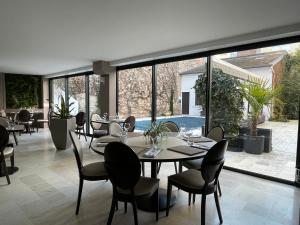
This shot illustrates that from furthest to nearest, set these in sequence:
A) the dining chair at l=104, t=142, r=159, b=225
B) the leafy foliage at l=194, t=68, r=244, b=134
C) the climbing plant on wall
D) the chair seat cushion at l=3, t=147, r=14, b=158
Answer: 1. the climbing plant on wall
2. the leafy foliage at l=194, t=68, r=244, b=134
3. the chair seat cushion at l=3, t=147, r=14, b=158
4. the dining chair at l=104, t=142, r=159, b=225

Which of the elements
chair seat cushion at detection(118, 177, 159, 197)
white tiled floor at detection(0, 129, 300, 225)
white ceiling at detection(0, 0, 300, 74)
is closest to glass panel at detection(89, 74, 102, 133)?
white ceiling at detection(0, 0, 300, 74)

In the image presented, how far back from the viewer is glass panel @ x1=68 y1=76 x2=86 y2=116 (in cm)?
790

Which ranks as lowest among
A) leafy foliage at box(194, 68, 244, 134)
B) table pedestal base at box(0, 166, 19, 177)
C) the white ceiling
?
table pedestal base at box(0, 166, 19, 177)

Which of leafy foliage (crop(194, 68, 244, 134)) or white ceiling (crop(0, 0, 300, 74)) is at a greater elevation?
white ceiling (crop(0, 0, 300, 74))

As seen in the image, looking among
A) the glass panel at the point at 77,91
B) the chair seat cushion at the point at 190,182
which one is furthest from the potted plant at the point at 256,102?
Answer: the glass panel at the point at 77,91

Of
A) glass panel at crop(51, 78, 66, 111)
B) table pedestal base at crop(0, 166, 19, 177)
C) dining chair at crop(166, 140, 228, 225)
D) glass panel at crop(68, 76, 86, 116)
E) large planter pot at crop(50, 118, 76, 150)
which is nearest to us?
dining chair at crop(166, 140, 228, 225)

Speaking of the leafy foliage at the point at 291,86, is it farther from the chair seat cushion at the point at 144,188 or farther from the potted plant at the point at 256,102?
the chair seat cushion at the point at 144,188

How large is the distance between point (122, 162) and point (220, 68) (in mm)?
3113

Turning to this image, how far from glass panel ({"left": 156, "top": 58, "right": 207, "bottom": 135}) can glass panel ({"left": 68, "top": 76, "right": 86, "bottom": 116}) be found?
3.60m

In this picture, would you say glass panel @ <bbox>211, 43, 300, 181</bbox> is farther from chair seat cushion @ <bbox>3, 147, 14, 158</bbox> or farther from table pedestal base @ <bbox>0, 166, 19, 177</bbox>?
table pedestal base @ <bbox>0, 166, 19, 177</bbox>

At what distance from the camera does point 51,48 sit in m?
4.50

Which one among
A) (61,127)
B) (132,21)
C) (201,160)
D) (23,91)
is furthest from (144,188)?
(23,91)

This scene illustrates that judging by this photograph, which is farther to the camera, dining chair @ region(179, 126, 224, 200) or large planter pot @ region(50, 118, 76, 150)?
large planter pot @ region(50, 118, 76, 150)

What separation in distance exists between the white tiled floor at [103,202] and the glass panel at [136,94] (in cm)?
214
